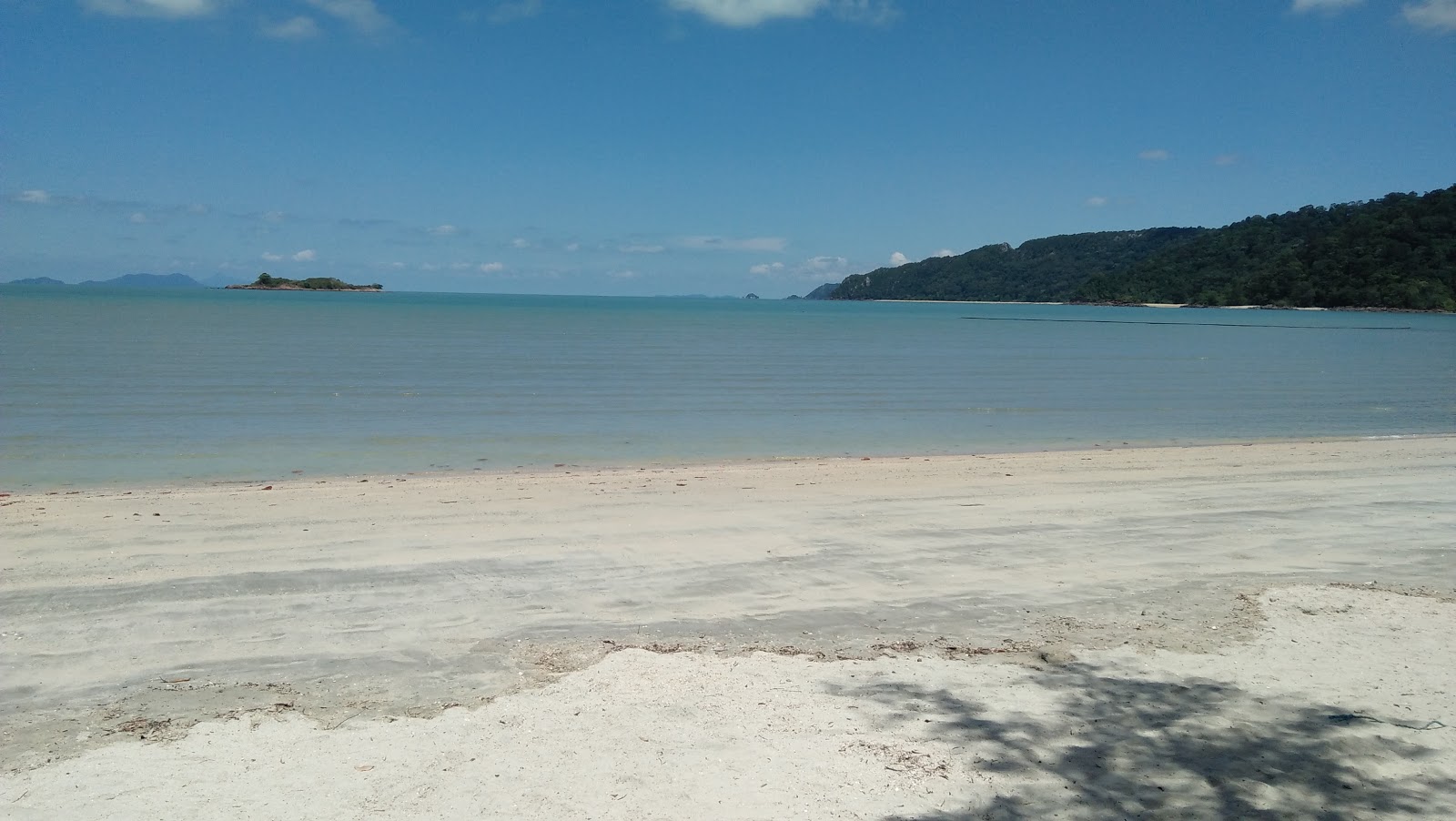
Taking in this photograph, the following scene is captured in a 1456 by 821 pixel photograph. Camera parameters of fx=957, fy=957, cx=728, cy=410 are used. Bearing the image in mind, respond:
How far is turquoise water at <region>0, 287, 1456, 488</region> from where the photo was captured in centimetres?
1332

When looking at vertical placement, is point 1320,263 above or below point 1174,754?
above

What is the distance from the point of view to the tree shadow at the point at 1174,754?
3.64 meters

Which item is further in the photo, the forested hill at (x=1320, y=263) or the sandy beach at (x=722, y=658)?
the forested hill at (x=1320, y=263)

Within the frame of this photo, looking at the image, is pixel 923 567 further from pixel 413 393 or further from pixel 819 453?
pixel 413 393

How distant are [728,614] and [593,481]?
498 centimetres

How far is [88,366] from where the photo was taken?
78.6ft

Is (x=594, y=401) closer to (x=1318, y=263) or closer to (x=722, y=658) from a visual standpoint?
(x=722, y=658)

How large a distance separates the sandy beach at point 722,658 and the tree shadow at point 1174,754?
2cm

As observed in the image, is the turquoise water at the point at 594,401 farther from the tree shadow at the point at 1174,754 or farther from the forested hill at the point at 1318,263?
the forested hill at the point at 1318,263

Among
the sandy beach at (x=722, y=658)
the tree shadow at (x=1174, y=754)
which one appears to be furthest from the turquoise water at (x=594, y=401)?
the tree shadow at (x=1174, y=754)

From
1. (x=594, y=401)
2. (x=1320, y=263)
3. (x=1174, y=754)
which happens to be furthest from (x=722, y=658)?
(x=1320, y=263)

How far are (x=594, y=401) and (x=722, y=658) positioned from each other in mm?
14930

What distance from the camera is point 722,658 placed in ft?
16.9

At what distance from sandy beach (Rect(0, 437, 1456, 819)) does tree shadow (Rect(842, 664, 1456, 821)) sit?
0.02 metres
